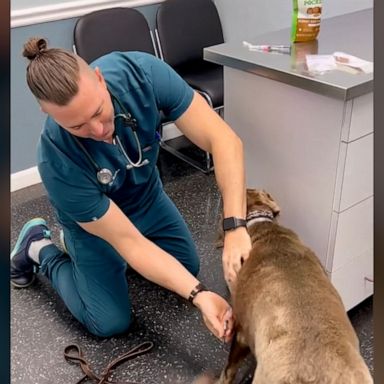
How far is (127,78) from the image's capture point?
167 centimetres

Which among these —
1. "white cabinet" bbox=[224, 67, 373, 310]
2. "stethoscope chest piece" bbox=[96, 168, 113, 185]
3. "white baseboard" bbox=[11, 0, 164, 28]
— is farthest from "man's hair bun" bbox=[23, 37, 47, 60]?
"white baseboard" bbox=[11, 0, 164, 28]

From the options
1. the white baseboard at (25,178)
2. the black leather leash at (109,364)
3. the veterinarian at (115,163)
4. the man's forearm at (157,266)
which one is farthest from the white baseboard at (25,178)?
the man's forearm at (157,266)

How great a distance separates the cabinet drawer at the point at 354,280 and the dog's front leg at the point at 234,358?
39 centimetres

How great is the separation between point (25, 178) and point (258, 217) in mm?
1539

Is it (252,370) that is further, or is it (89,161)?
(252,370)

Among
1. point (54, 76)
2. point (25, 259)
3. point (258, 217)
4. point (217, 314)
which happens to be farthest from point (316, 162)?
point (25, 259)

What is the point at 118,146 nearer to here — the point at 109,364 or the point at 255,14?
the point at 109,364

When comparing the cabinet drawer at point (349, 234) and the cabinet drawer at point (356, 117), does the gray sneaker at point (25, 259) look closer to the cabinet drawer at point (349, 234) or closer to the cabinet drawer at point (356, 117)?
the cabinet drawer at point (349, 234)

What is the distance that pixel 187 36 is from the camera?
3006mm

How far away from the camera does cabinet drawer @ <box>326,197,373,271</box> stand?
170 cm

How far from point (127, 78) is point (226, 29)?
5.46 feet

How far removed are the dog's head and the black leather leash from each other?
1.85 ft

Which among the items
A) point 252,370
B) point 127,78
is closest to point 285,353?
point 252,370

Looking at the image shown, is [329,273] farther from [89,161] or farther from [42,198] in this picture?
[42,198]
